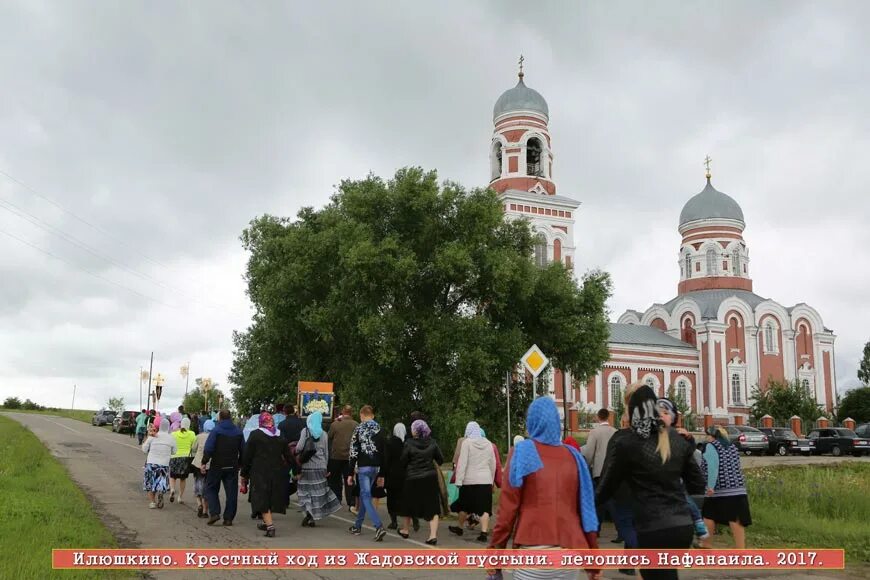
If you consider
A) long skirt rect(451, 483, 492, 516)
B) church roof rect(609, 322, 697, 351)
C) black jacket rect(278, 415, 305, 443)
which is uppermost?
church roof rect(609, 322, 697, 351)

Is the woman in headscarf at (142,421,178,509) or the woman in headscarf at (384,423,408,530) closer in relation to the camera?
the woman in headscarf at (384,423,408,530)

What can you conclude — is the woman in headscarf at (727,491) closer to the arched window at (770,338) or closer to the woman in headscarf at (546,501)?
the woman in headscarf at (546,501)

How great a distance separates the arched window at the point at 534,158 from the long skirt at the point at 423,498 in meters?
45.9

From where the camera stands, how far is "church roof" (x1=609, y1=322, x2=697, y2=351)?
207 feet

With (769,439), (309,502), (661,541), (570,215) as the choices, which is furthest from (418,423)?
(570,215)

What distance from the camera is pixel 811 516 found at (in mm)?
13836

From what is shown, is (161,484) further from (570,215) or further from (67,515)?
(570,215)

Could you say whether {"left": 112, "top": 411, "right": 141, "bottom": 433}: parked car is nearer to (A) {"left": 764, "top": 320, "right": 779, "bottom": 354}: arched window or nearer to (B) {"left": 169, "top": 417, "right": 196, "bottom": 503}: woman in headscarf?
(B) {"left": 169, "top": 417, "right": 196, "bottom": 503}: woman in headscarf

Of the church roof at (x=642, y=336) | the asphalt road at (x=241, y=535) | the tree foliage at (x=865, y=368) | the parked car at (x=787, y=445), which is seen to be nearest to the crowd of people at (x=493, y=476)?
the asphalt road at (x=241, y=535)

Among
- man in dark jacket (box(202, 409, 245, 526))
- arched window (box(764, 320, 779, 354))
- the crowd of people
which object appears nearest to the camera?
the crowd of people

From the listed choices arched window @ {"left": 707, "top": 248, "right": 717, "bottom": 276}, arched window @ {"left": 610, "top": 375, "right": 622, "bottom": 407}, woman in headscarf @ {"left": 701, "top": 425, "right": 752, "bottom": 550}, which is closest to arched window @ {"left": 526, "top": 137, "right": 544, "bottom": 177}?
arched window @ {"left": 610, "top": 375, "right": 622, "bottom": 407}

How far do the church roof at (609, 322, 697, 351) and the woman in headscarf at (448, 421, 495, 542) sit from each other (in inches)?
2007

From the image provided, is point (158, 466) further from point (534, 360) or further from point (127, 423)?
point (127, 423)

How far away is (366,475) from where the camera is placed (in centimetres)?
1241
